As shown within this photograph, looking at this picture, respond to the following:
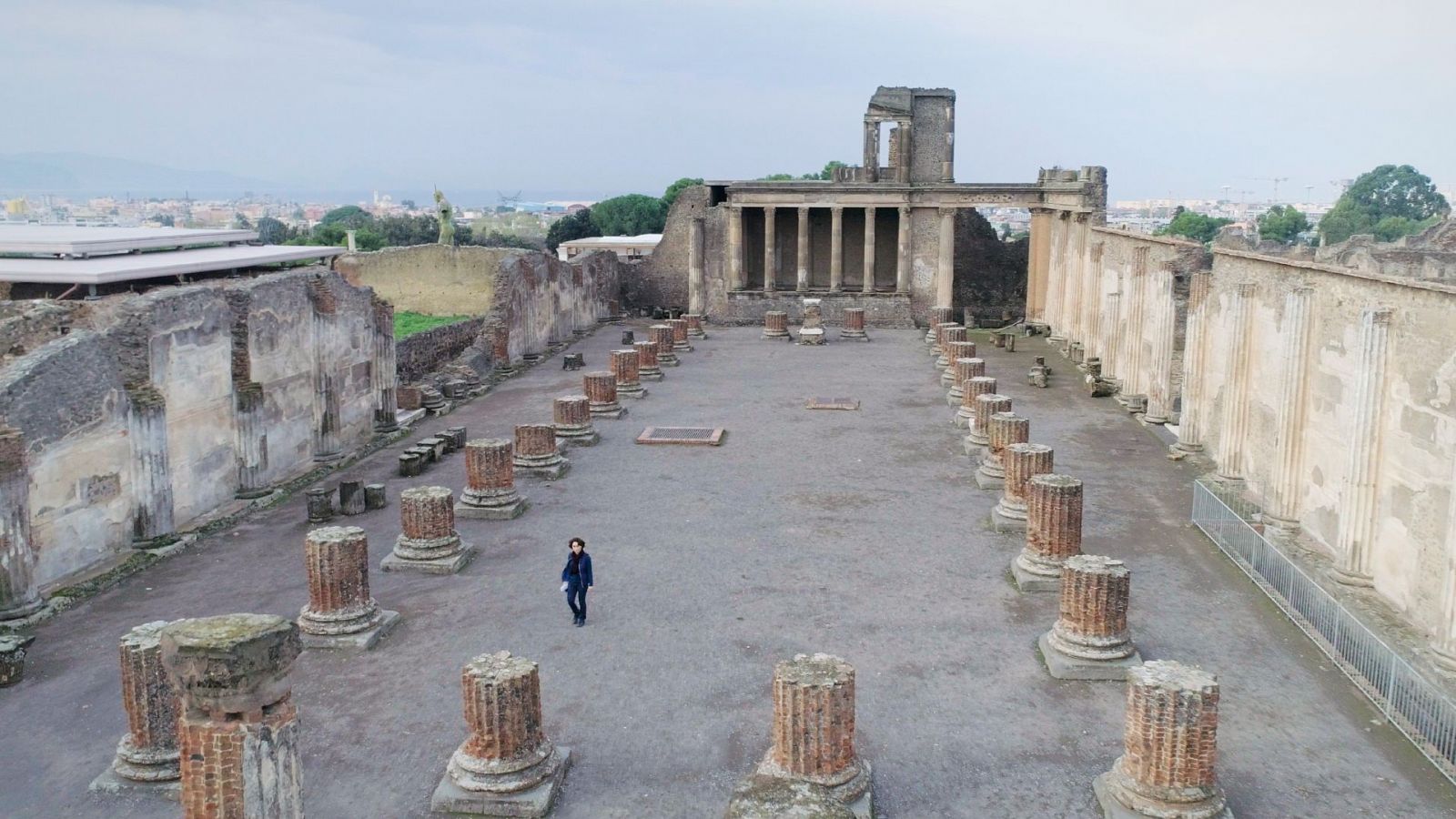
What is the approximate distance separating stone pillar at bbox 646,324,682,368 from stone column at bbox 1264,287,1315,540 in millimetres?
18192

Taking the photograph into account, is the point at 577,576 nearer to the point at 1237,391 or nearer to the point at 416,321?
the point at 1237,391

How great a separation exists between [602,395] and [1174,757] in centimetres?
1718

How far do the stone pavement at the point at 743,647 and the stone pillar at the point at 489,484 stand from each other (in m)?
0.28

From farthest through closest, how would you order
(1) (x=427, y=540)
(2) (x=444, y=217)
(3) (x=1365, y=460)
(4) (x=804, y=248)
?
1. (2) (x=444, y=217)
2. (4) (x=804, y=248)
3. (1) (x=427, y=540)
4. (3) (x=1365, y=460)

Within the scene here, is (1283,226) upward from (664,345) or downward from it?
upward

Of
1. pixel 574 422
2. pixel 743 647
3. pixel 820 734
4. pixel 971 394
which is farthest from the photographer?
pixel 971 394

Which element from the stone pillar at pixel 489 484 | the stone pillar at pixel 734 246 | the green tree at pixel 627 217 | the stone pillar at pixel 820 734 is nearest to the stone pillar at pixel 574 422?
the stone pillar at pixel 489 484

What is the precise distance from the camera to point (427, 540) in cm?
1531

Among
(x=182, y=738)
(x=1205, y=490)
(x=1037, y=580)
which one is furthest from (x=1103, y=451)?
(x=182, y=738)

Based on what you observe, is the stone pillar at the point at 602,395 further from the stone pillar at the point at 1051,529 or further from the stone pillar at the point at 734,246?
the stone pillar at the point at 734,246

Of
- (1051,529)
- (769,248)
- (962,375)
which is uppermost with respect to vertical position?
(769,248)

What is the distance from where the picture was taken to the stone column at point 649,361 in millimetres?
30516

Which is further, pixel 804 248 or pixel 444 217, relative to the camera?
pixel 444 217

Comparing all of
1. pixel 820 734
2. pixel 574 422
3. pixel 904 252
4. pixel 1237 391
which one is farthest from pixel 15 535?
pixel 904 252
